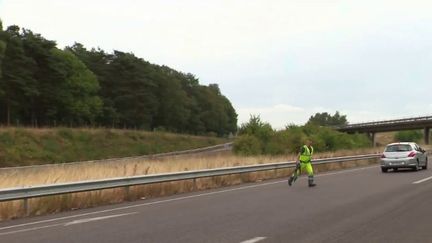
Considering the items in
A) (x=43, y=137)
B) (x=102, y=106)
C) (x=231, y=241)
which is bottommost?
(x=231, y=241)

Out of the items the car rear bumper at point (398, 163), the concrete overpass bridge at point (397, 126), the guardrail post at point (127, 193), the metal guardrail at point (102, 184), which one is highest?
the concrete overpass bridge at point (397, 126)

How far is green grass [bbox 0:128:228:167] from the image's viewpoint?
2024 inches

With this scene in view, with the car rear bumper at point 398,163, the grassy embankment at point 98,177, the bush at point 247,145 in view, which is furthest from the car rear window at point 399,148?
the bush at point 247,145

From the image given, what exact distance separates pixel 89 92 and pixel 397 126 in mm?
54392

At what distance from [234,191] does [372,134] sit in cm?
10520

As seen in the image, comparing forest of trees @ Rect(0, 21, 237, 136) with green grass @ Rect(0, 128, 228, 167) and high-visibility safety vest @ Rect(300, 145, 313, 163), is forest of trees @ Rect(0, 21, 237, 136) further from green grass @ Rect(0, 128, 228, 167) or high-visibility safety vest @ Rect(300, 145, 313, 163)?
high-visibility safety vest @ Rect(300, 145, 313, 163)

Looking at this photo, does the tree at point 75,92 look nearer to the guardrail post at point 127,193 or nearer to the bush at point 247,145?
the bush at point 247,145

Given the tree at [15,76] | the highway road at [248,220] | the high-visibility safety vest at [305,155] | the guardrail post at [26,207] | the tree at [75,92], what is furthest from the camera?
the tree at [75,92]

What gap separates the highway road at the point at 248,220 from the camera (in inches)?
377

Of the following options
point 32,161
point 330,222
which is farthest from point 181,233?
point 32,161

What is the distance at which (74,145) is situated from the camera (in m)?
60.6

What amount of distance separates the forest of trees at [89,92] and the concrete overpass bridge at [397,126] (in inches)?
1333

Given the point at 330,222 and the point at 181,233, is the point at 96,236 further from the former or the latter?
the point at 330,222

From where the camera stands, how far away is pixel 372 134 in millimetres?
119625
